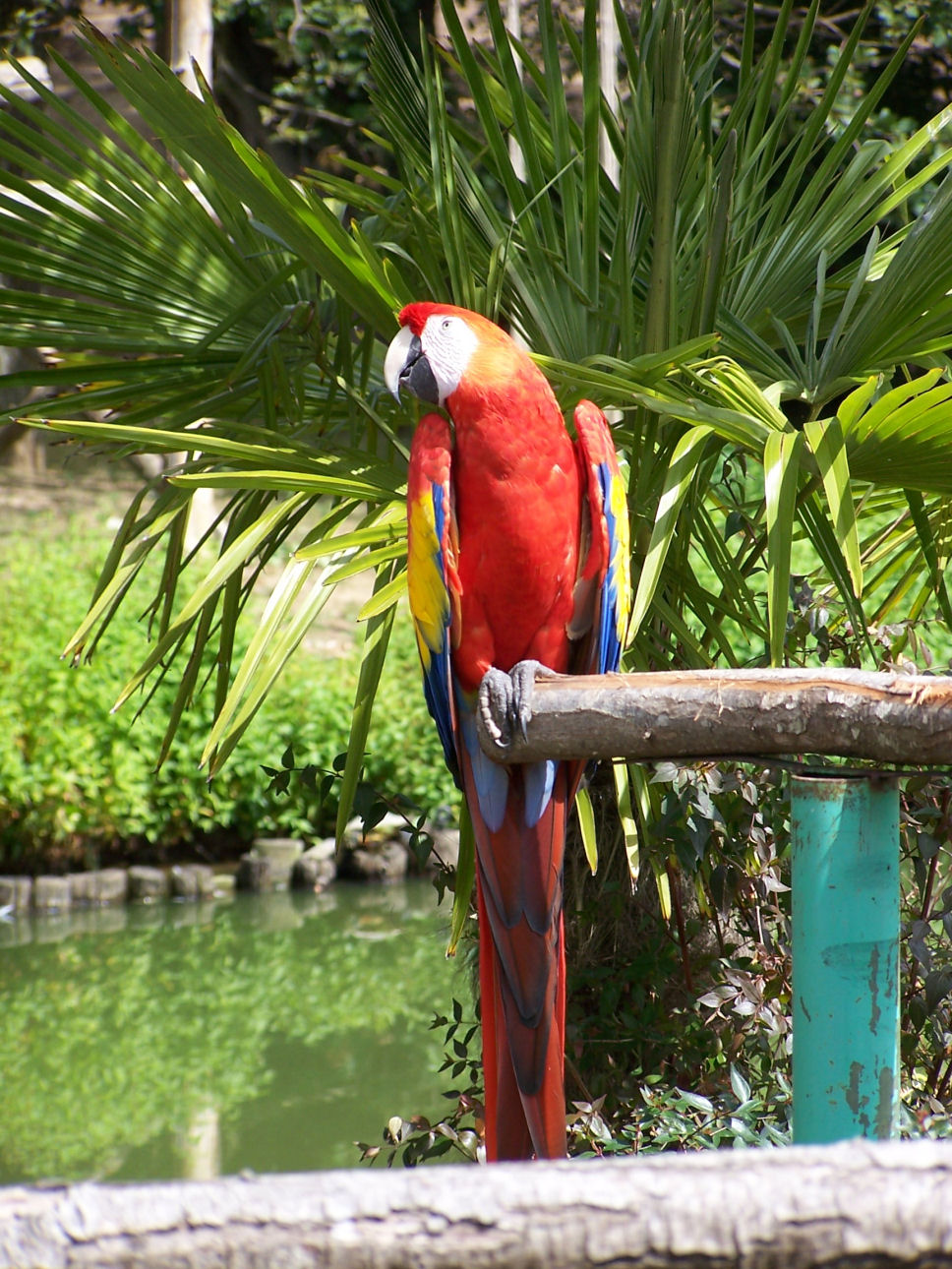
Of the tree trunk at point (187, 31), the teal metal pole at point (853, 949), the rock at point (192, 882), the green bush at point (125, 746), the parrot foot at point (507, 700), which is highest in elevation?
the tree trunk at point (187, 31)

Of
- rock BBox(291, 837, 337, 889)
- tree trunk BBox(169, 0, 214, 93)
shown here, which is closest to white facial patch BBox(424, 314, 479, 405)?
rock BBox(291, 837, 337, 889)

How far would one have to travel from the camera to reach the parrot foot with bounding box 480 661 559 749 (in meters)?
0.98

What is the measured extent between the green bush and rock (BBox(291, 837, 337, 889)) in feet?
0.46

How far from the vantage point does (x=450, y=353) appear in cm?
122

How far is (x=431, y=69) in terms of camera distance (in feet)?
5.02

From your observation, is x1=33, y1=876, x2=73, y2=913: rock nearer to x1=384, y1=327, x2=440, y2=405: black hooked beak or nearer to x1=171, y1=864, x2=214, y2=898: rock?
x1=171, y1=864, x2=214, y2=898: rock

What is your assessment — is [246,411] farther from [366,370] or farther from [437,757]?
[437,757]

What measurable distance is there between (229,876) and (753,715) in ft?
14.2

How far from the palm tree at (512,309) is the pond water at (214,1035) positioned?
82cm

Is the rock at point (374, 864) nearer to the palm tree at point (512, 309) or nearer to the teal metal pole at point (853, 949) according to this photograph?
the palm tree at point (512, 309)

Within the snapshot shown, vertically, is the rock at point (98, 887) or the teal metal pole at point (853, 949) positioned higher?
the teal metal pole at point (853, 949)

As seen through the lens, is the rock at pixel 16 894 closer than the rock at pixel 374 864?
Yes

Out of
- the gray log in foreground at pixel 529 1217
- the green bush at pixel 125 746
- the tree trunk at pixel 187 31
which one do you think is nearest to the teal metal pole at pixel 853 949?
the gray log in foreground at pixel 529 1217

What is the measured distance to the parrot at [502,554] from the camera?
113 cm
